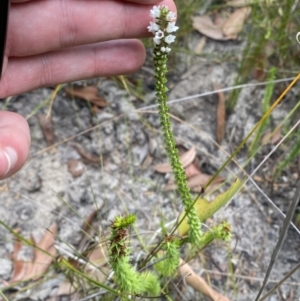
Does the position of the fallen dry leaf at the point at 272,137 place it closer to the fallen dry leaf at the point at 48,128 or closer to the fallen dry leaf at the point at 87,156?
the fallen dry leaf at the point at 87,156

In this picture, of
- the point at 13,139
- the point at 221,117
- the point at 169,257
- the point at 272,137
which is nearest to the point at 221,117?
the point at 221,117

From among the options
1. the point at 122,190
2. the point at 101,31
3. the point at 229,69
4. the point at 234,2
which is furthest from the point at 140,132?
the point at 234,2

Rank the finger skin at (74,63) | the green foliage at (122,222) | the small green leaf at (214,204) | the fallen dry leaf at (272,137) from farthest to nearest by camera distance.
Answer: the fallen dry leaf at (272,137)
the finger skin at (74,63)
the small green leaf at (214,204)
the green foliage at (122,222)

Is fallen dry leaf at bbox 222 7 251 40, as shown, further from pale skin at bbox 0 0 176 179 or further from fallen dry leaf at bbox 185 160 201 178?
pale skin at bbox 0 0 176 179

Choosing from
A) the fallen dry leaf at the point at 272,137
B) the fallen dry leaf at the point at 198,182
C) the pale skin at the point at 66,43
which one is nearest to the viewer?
the pale skin at the point at 66,43

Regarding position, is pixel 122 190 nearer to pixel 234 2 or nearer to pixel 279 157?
pixel 279 157

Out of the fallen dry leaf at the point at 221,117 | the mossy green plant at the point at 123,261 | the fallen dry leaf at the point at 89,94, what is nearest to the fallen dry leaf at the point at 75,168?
the fallen dry leaf at the point at 89,94

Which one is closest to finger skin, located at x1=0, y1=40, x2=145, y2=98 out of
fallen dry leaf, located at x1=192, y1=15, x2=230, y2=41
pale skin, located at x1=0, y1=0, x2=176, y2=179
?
pale skin, located at x1=0, y1=0, x2=176, y2=179
